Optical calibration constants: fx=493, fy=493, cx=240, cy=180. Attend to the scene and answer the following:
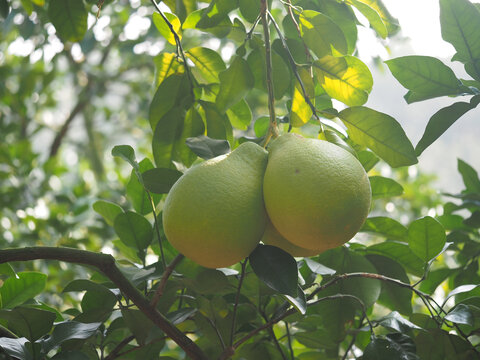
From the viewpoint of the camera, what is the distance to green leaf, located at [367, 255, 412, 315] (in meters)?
0.73

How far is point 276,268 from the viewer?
0.51 metres

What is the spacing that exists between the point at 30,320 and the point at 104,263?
0.50ft

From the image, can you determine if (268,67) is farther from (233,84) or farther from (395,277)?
(395,277)

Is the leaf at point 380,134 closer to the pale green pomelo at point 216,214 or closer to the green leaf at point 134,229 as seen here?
the pale green pomelo at point 216,214

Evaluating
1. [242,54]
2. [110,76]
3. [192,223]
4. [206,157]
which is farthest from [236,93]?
[110,76]

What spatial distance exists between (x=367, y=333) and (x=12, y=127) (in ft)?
6.46

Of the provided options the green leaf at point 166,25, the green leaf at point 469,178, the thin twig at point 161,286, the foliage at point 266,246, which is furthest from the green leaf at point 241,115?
the green leaf at point 469,178

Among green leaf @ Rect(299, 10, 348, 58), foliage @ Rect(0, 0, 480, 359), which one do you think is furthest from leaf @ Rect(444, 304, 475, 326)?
green leaf @ Rect(299, 10, 348, 58)

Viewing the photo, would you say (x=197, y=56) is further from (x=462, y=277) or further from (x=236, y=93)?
(x=462, y=277)

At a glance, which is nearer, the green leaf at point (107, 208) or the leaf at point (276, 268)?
the leaf at point (276, 268)

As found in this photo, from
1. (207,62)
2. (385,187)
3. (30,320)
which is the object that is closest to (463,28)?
(385,187)

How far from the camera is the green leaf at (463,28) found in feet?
1.90

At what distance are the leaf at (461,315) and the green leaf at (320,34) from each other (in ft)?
1.20

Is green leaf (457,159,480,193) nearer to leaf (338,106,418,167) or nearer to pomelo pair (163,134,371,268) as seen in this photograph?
leaf (338,106,418,167)
